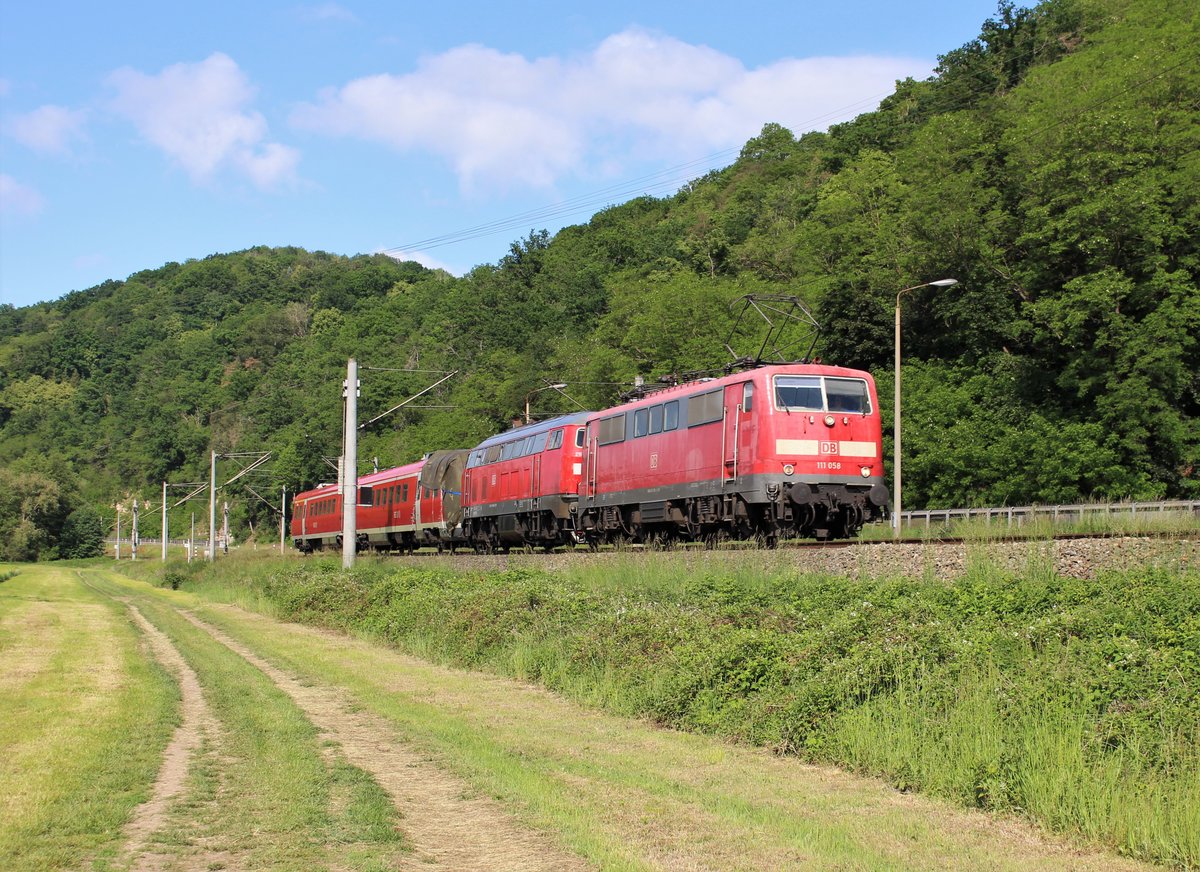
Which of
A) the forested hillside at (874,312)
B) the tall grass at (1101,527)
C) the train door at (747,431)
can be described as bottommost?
the tall grass at (1101,527)

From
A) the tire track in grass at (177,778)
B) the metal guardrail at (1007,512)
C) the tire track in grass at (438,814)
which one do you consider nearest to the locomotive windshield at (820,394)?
the metal guardrail at (1007,512)

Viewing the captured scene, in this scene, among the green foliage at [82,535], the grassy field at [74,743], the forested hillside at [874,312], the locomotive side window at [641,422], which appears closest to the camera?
the grassy field at [74,743]

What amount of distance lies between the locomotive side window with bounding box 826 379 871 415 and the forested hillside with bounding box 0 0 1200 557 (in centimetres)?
2030

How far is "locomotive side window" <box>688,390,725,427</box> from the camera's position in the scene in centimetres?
2542

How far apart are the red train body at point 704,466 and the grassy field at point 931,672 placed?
244 inches

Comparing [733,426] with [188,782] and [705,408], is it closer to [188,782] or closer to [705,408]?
[705,408]

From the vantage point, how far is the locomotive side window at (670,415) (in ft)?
90.1

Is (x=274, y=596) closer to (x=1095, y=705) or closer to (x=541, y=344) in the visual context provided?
(x=1095, y=705)

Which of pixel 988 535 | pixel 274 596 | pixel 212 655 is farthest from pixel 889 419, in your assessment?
pixel 212 655

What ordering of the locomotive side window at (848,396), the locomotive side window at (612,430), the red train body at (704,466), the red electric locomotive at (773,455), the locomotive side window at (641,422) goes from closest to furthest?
1. the red electric locomotive at (773,455)
2. the red train body at (704,466)
3. the locomotive side window at (848,396)
4. the locomotive side window at (641,422)
5. the locomotive side window at (612,430)

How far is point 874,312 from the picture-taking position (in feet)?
186

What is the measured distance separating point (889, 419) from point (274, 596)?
28276 millimetres

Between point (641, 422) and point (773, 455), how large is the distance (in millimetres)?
6469

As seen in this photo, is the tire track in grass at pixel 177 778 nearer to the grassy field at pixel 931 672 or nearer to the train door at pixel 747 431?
the grassy field at pixel 931 672
